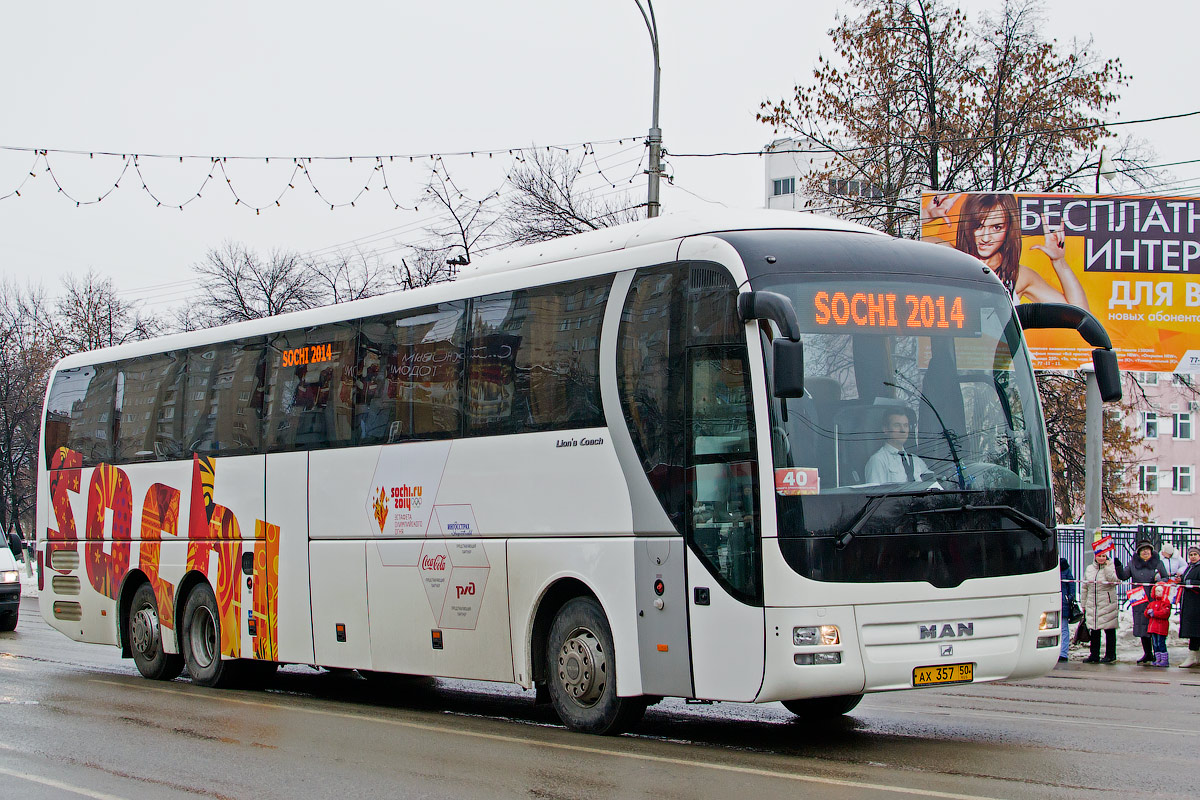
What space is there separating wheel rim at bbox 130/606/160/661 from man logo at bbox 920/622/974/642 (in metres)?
9.81

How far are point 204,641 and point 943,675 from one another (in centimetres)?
888

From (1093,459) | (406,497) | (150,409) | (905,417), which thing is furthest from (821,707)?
(1093,459)

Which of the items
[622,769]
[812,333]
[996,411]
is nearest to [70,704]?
[622,769]

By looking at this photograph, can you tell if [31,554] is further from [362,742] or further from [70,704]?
[362,742]

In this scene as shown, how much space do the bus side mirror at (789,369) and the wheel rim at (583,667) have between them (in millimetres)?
2749

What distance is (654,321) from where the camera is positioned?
10000 mm

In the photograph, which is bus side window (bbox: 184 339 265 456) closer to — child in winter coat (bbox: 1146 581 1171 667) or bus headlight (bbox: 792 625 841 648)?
bus headlight (bbox: 792 625 841 648)

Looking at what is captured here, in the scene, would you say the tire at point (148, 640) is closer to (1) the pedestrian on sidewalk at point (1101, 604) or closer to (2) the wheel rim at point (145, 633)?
(2) the wheel rim at point (145, 633)

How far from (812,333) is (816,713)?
3.50m

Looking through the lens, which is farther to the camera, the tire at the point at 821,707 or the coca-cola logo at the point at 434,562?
the coca-cola logo at the point at 434,562

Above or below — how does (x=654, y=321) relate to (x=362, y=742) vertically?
above

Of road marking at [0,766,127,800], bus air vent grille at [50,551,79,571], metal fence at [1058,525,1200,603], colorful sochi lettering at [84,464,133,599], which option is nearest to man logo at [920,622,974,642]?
road marking at [0,766,127,800]

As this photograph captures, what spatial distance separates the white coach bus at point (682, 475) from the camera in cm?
898

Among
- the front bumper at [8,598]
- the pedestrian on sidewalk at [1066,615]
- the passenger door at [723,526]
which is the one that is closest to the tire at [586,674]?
the passenger door at [723,526]
